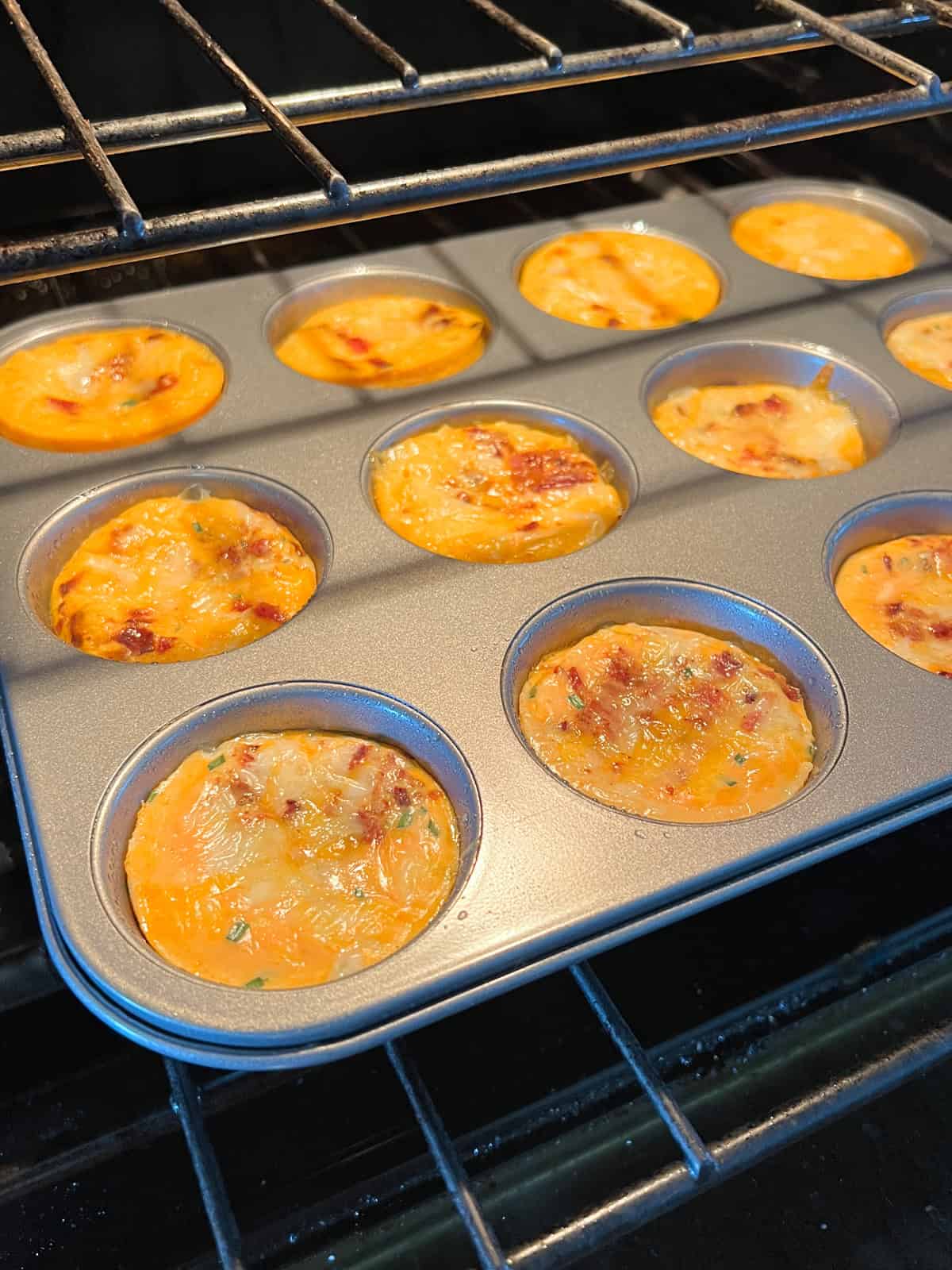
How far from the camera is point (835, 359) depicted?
2879 mm

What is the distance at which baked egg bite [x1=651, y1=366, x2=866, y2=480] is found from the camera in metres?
2.79

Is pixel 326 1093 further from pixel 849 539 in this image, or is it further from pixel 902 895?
pixel 849 539

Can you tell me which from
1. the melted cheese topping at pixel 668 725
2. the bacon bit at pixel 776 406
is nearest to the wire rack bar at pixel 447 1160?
the melted cheese topping at pixel 668 725

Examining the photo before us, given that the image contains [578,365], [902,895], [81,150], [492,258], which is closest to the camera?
[81,150]

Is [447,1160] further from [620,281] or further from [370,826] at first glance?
[620,281]

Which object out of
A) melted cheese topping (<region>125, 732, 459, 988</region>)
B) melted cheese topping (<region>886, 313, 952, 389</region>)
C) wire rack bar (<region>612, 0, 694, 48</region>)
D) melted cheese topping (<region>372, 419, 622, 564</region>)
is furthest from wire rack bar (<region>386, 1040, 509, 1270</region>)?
melted cheese topping (<region>886, 313, 952, 389</region>)

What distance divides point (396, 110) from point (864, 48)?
851 mm

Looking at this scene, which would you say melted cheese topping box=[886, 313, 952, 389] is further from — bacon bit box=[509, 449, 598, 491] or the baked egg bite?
bacon bit box=[509, 449, 598, 491]

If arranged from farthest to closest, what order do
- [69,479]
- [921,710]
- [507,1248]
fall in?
[69,479]
[921,710]
[507,1248]

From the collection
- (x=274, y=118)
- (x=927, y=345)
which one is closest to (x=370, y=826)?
(x=274, y=118)

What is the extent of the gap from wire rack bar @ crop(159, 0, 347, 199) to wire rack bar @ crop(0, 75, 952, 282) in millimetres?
25

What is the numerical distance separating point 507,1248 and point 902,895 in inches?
42.6

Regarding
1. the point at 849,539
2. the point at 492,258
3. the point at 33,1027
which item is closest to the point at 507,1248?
the point at 33,1027

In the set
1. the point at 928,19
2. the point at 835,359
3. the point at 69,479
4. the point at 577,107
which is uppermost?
the point at 928,19
